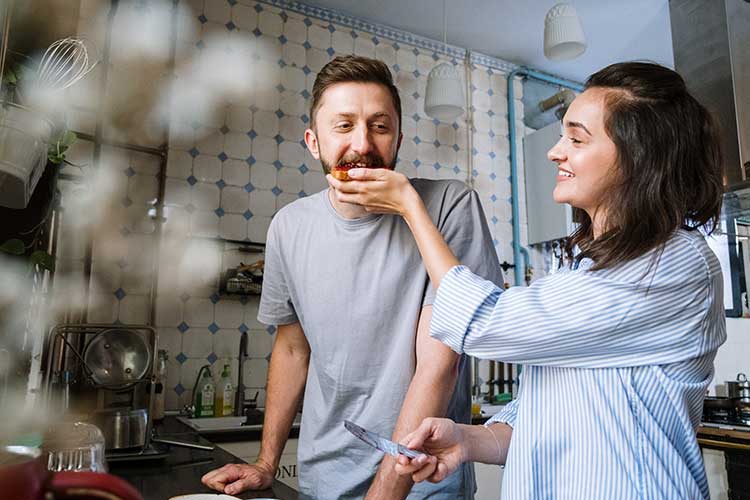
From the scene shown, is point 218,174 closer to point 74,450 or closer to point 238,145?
point 238,145

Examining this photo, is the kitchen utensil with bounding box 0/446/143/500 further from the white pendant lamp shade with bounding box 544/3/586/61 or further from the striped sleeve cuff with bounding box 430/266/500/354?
the white pendant lamp shade with bounding box 544/3/586/61

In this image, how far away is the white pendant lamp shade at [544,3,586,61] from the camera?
295cm

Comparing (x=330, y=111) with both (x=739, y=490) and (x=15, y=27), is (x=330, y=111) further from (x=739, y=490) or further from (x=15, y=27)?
(x=739, y=490)

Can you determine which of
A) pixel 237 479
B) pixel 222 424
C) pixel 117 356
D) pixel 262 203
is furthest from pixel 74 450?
pixel 262 203

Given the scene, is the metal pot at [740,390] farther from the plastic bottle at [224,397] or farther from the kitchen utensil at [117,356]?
the kitchen utensil at [117,356]

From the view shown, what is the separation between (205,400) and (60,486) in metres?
2.99

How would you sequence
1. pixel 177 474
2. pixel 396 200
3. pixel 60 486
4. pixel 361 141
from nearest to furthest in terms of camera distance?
1. pixel 60 486
2. pixel 396 200
3. pixel 361 141
4. pixel 177 474

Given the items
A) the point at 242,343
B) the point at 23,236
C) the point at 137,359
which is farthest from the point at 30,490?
the point at 242,343

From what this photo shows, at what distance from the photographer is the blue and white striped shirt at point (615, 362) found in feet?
3.05

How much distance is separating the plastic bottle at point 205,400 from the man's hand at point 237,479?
1831 millimetres

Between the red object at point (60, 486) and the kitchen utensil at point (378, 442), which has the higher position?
the red object at point (60, 486)

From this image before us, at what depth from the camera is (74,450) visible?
3.24ft

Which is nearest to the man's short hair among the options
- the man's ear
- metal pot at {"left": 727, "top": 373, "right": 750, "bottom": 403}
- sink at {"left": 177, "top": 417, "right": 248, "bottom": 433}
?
the man's ear

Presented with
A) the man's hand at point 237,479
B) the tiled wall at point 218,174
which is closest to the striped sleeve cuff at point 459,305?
the man's hand at point 237,479
